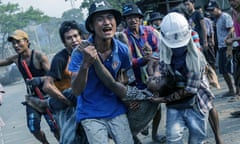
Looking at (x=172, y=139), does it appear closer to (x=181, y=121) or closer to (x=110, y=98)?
(x=181, y=121)

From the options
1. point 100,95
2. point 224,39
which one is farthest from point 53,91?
point 224,39

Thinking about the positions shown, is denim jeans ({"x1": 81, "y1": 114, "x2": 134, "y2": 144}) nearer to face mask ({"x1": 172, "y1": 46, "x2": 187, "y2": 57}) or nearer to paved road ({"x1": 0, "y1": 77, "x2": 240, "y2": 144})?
face mask ({"x1": 172, "y1": 46, "x2": 187, "y2": 57})

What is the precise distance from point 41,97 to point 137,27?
4.75ft

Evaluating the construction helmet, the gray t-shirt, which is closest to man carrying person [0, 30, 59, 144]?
the construction helmet

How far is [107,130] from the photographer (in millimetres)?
3223

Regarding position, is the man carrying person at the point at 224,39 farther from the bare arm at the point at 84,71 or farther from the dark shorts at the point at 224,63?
the bare arm at the point at 84,71

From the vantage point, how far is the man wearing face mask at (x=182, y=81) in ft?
10.3

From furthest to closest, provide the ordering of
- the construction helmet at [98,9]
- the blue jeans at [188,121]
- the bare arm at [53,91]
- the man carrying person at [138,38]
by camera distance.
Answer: the man carrying person at [138,38] < the bare arm at [53,91] < the blue jeans at [188,121] < the construction helmet at [98,9]

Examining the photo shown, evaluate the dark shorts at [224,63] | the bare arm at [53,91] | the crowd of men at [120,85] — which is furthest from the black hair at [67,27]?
the dark shorts at [224,63]

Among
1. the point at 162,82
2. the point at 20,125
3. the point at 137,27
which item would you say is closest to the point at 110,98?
the point at 162,82

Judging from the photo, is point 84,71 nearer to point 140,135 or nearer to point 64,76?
point 64,76

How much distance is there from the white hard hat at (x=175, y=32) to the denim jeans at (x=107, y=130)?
2.48 feet

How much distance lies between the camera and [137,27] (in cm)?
462

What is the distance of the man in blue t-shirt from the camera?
9.94 feet
